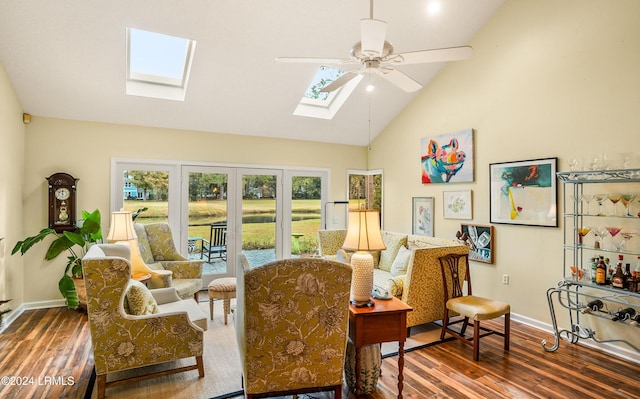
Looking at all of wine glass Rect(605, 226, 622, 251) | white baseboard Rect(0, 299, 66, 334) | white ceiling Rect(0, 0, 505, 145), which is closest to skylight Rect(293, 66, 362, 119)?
white ceiling Rect(0, 0, 505, 145)

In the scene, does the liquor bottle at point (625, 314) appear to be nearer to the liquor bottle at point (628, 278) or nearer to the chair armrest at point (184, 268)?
the liquor bottle at point (628, 278)

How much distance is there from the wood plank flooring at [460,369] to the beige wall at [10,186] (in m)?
0.64

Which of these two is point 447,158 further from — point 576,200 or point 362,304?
point 362,304

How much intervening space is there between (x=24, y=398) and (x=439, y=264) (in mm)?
3679

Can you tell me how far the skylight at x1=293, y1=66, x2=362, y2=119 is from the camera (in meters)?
5.29

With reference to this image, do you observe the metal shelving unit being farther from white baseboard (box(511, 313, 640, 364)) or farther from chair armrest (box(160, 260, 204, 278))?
chair armrest (box(160, 260, 204, 278))

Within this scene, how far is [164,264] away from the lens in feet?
14.4

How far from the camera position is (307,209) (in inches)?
245

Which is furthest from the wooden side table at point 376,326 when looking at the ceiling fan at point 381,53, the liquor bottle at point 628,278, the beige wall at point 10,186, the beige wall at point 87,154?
the beige wall at point 10,186

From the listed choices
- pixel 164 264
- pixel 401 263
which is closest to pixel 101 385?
pixel 164 264

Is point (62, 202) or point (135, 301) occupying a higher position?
point (62, 202)

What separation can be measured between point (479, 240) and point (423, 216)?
1025 millimetres

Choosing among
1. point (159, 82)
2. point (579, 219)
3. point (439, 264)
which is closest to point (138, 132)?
point (159, 82)

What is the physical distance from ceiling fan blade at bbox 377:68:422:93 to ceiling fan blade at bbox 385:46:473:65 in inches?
5.8
